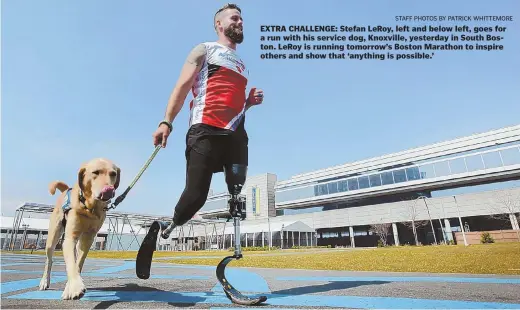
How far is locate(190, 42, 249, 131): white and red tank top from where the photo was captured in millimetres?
2449

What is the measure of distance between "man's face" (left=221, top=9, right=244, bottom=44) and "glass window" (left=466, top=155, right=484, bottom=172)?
43615mm

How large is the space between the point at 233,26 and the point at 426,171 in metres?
44.9

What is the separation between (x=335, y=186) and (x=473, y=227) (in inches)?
769

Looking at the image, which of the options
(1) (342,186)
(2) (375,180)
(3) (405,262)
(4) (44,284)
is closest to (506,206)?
(2) (375,180)

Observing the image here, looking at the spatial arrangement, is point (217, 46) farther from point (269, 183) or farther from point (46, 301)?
point (269, 183)

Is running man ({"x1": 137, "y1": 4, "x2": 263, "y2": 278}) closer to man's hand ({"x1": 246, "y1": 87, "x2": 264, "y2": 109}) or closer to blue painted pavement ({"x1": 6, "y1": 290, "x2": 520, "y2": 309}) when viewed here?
man's hand ({"x1": 246, "y1": 87, "x2": 264, "y2": 109})

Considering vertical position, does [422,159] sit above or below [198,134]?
above

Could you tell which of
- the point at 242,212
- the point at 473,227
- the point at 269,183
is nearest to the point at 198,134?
the point at 242,212

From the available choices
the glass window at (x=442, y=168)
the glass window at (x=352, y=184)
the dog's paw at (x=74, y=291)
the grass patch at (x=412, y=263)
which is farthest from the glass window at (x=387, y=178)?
the dog's paw at (x=74, y=291)

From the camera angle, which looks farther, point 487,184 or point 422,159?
point 422,159

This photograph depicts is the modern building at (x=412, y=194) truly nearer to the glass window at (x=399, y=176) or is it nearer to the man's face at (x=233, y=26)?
the glass window at (x=399, y=176)

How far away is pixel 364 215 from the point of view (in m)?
44.1

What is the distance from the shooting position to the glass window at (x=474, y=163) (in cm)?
3672

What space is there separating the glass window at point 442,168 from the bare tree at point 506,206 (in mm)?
6151
